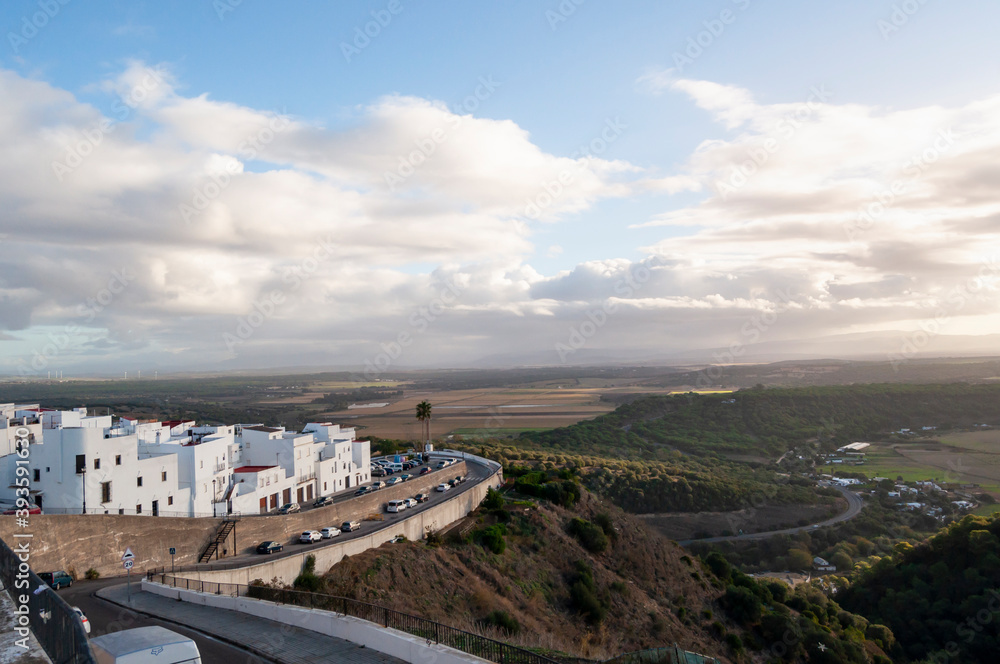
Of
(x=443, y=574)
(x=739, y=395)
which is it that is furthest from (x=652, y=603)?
(x=739, y=395)

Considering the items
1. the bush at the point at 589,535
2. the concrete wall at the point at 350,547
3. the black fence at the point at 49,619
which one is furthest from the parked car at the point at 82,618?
the bush at the point at 589,535

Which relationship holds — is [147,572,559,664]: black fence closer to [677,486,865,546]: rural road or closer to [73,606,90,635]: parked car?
[73,606,90,635]: parked car

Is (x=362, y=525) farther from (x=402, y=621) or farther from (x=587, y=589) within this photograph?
(x=402, y=621)

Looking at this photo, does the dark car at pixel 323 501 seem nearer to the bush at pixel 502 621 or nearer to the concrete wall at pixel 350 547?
the concrete wall at pixel 350 547

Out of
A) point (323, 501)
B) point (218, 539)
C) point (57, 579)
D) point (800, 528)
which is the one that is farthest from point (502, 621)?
point (800, 528)

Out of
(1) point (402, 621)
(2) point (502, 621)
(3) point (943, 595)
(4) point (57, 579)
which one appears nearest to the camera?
(1) point (402, 621)

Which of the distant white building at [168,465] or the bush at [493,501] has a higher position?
the distant white building at [168,465]

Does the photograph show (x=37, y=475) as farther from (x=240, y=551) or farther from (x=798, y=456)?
(x=798, y=456)
